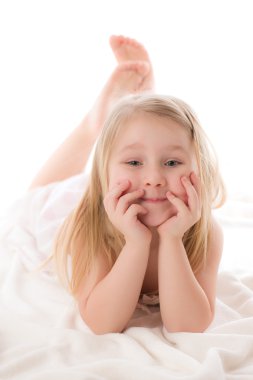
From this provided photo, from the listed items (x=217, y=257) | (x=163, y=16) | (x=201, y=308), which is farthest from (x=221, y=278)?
(x=163, y=16)

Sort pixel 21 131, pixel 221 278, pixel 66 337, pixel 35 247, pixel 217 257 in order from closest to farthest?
pixel 66 337 → pixel 217 257 → pixel 221 278 → pixel 35 247 → pixel 21 131

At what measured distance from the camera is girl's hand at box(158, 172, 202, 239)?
1.19 meters

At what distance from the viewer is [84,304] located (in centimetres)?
127

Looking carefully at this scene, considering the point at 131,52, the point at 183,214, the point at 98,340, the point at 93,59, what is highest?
the point at 131,52

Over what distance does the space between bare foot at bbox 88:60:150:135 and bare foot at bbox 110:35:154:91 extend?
23 mm

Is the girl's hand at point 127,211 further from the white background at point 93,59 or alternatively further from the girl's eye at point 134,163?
the white background at point 93,59

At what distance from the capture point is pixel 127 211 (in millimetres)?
1191

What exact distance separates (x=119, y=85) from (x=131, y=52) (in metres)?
0.16

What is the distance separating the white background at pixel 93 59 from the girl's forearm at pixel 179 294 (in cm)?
146

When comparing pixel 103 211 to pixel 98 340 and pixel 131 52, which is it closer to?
pixel 98 340

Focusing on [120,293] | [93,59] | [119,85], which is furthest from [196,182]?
[93,59]

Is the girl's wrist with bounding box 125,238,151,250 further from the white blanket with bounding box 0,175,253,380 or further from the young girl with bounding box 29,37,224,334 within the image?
the white blanket with bounding box 0,175,253,380

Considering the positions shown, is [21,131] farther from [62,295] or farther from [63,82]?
[62,295]

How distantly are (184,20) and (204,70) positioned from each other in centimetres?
28
